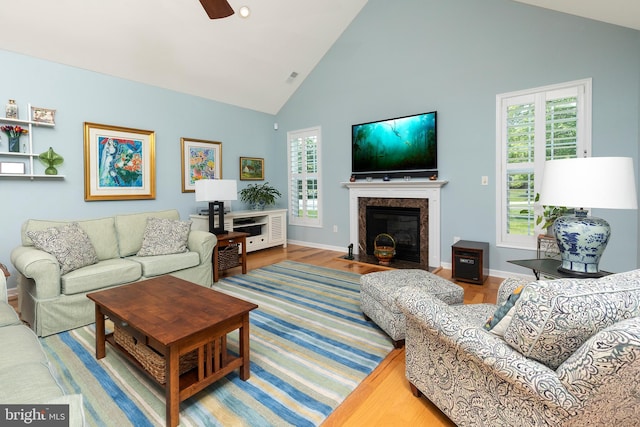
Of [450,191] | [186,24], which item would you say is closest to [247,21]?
[186,24]

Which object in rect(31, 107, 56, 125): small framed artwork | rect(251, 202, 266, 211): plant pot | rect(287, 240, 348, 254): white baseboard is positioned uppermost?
rect(31, 107, 56, 125): small framed artwork

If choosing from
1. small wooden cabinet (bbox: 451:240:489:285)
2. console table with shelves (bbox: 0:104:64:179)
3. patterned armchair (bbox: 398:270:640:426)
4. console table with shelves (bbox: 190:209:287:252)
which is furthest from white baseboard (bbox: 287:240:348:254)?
patterned armchair (bbox: 398:270:640:426)

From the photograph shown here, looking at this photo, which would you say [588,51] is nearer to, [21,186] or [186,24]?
[186,24]

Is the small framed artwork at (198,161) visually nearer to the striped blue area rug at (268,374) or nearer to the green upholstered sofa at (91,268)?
the green upholstered sofa at (91,268)

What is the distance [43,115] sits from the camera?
3.55 m

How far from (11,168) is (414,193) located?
4.80m

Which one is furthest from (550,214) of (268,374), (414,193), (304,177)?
(304,177)

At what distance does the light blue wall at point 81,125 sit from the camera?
135 inches

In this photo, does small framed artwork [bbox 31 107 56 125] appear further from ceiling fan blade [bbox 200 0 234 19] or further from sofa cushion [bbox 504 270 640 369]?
sofa cushion [bbox 504 270 640 369]

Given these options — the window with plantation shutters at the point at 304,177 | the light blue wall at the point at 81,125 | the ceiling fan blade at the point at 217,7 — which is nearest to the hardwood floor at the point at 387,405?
the ceiling fan blade at the point at 217,7

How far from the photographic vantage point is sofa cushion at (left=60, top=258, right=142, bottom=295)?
2594 millimetres

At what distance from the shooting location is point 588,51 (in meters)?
3.28

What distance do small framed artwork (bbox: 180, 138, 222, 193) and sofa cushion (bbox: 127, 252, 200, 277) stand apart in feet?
6.10

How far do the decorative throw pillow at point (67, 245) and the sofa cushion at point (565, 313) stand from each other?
3299 millimetres
